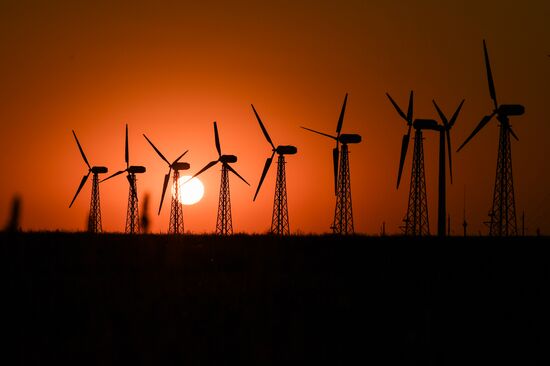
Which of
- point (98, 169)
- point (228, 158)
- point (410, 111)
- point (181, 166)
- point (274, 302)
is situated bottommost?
point (274, 302)

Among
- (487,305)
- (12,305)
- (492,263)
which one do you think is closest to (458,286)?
(487,305)

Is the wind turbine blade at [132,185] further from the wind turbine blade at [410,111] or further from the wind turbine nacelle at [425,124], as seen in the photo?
the wind turbine nacelle at [425,124]

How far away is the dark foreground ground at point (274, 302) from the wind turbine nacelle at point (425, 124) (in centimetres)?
3378

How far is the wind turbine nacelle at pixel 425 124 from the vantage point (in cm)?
9338

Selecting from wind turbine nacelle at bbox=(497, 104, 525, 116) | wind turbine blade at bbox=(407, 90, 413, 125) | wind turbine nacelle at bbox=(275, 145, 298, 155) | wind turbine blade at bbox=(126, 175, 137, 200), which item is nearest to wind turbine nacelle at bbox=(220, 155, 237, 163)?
wind turbine nacelle at bbox=(275, 145, 298, 155)

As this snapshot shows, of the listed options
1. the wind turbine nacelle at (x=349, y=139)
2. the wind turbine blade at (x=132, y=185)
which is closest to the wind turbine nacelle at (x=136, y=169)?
the wind turbine blade at (x=132, y=185)

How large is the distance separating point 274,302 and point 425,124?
64.6m

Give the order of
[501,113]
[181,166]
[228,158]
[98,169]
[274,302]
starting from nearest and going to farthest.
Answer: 1. [274,302]
2. [501,113]
3. [228,158]
4. [181,166]
5. [98,169]

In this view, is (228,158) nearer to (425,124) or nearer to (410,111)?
(410,111)

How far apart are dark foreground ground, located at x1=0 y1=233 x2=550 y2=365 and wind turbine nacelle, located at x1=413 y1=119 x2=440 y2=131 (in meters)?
33.8

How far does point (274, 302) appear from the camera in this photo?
34.2 metres

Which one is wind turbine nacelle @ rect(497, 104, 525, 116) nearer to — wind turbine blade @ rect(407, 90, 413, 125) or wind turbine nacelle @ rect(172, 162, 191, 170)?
wind turbine blade @ rect(407, 90, 413, 125)

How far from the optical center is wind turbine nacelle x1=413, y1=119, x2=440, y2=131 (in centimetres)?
9338

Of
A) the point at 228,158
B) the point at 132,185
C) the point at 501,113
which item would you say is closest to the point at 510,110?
the point at 501,113
